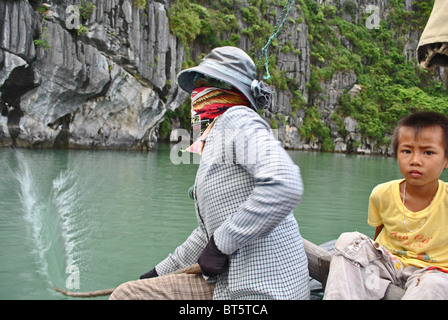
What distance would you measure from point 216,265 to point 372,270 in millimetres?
630

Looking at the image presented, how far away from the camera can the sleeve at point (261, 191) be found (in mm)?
1119

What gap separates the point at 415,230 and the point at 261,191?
902mm

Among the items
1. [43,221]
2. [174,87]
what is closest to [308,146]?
[174,87]

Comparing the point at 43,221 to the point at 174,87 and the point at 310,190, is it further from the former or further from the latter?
the point at 174,87

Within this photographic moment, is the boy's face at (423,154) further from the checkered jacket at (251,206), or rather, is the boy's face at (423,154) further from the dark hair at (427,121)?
the checkered jacket at (251,206)

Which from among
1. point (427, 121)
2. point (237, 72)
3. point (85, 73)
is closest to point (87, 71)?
point (85, 73)

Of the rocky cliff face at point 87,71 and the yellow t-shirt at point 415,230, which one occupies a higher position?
the rocky cliff face at point 87,71

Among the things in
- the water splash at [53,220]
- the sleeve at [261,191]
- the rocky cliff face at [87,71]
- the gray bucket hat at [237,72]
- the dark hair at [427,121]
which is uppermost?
the rocky cliff face at [87,71]

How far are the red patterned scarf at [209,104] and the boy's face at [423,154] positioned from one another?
0.73m

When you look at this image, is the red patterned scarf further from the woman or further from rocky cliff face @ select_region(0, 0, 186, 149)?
rocky cliff face @ select_region(0, 0, 186, 149)

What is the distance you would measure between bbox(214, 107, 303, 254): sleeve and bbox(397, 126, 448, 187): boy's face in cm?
70

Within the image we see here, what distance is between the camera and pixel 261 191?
112 centimetres

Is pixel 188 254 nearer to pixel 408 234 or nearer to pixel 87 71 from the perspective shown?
pixel 408 234

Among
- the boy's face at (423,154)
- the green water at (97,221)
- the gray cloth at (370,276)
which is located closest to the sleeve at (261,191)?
the gray cloth at (370,276)
